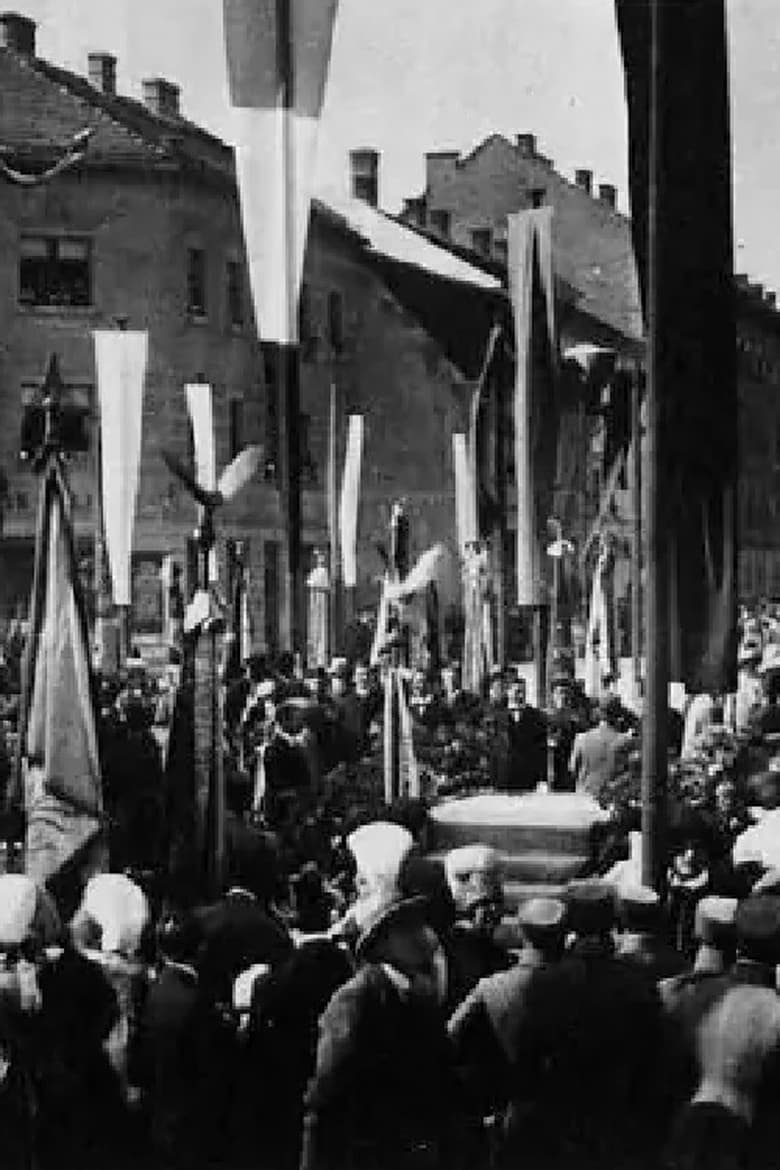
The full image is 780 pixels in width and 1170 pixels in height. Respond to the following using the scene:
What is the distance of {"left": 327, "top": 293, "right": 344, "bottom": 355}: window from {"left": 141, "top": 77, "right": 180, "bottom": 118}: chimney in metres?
6.03

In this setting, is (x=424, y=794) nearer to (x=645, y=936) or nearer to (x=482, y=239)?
(x=645, y=936)

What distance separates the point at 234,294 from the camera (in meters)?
51.5

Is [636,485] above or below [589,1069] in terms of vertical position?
above

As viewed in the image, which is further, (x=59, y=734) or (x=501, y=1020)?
(x=59, y=734)

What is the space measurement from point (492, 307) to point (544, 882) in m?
8.42

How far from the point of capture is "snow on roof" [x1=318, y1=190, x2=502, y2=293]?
18438 millimetres

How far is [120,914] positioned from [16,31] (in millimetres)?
45767

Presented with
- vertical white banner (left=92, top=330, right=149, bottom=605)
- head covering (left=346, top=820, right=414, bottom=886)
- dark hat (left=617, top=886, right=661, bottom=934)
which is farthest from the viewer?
vertical white banner (left=92, top=330, right=149, bottom=605)

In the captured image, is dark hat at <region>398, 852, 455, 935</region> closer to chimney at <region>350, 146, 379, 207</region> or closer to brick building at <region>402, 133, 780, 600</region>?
chimney at <region>350, 146, 379, 207</region>

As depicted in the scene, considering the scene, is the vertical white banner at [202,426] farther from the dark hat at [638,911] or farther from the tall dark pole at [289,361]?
the dark hat at [638,911]

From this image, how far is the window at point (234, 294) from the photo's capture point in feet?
168

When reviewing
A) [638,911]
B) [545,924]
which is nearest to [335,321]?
[638,911]

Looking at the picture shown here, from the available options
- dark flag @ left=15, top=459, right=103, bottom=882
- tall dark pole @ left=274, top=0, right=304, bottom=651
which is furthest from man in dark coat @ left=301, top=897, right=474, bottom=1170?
tall dark pole @ left=274, top=0, right=304, bottom=651

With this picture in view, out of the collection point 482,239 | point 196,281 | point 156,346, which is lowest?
point 156,346
